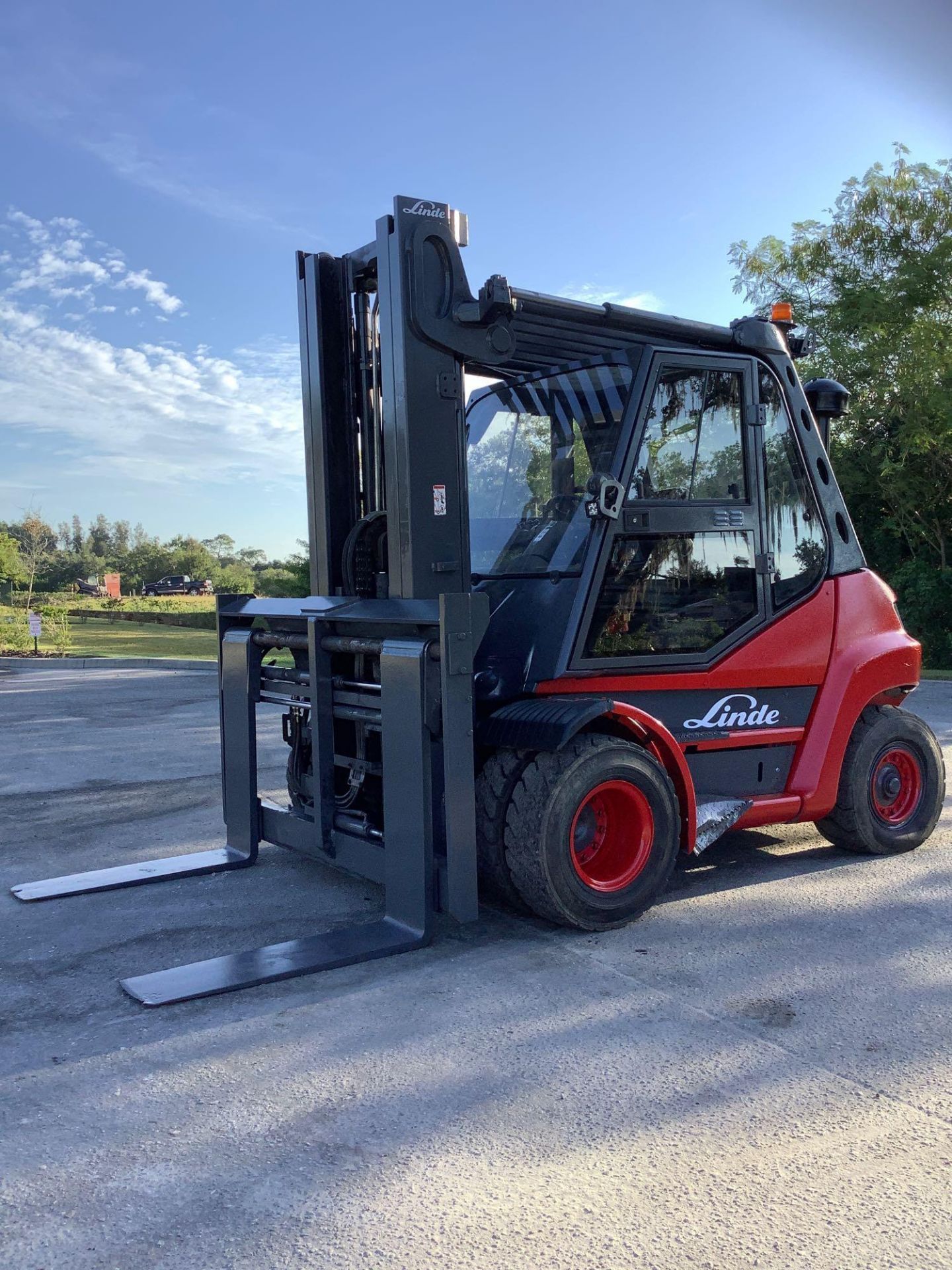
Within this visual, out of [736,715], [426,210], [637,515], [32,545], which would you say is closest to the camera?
[426,210]

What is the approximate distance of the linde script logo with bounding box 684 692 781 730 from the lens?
16.6 ft

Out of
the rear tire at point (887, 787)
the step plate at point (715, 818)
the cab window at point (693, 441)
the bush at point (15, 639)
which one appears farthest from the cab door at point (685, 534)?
the bush at point (15, 639)

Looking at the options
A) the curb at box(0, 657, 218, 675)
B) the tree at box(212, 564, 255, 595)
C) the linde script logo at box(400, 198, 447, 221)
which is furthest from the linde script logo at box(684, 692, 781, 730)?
the tree at box(212, 564, 255, 595)

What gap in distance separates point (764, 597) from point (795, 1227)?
3283mm

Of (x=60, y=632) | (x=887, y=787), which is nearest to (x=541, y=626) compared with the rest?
(x=887, y=787)

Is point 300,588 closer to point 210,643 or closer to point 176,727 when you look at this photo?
point 210,643

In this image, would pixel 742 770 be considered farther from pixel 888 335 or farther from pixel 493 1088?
pixel 888 335

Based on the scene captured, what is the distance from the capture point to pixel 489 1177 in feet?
8.61

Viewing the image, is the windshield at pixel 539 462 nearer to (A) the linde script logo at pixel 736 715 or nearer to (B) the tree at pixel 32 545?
(A) the linde script logo at pixel 736 715

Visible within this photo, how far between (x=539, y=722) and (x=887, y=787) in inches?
98.0

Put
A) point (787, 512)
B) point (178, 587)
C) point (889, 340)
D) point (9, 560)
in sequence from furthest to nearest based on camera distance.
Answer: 1. point (178, 587)
2. point (9, 560)
3. point (889, 340)
4. point (787, 512)

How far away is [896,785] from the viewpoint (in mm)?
5773

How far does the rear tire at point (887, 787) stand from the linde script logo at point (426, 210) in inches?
131

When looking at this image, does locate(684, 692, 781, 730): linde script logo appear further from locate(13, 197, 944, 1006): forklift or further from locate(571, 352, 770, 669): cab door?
locate(571, 352, 770, 669): cab door
